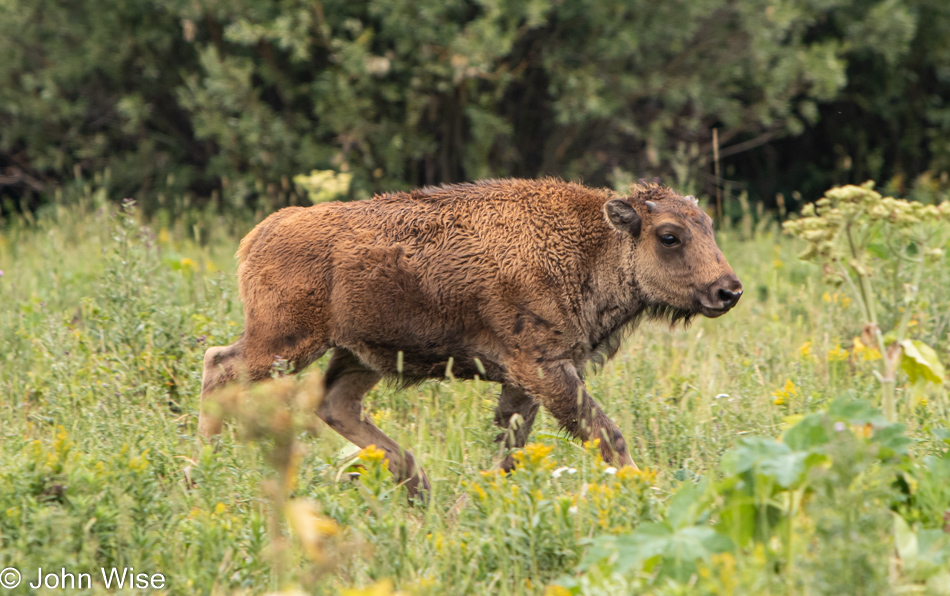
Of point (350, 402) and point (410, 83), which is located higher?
point (410, 83)

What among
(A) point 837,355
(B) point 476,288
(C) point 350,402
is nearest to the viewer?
(B) point 476,288

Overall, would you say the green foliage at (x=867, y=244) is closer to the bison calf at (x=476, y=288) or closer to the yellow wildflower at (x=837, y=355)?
the bison calf at (x=476, y=288)

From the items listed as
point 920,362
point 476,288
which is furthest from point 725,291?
point 920,362

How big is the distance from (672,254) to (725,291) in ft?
1.16

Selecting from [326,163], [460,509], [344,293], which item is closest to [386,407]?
[344,293]

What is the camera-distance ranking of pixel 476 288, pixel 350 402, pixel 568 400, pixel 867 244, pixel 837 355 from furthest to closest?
pixel 837 355
pixel 350 402
pixel 476 288
pixel 568 400
pixel 867 244

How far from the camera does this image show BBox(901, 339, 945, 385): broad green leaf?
3.41 m

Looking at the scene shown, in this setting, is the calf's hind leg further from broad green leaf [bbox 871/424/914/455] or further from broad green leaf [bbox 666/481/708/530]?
broad green leaf [bbox 871/424/914/455]

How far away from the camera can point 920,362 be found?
3.42 m

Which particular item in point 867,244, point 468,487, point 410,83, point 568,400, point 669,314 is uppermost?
point 867,244

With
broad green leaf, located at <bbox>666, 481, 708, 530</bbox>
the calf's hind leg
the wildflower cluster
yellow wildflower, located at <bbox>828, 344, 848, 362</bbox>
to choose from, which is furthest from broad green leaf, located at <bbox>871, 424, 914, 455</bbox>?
yellow wildflower, located at <bbox>828, 344, 848, 362</bbox>

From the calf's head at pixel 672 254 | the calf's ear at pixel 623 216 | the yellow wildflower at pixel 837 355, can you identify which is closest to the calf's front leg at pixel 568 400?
the calf's head at pixel 672 254

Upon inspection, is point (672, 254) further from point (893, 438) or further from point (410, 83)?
point (410, 83)

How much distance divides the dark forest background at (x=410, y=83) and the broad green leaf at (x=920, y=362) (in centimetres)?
570
